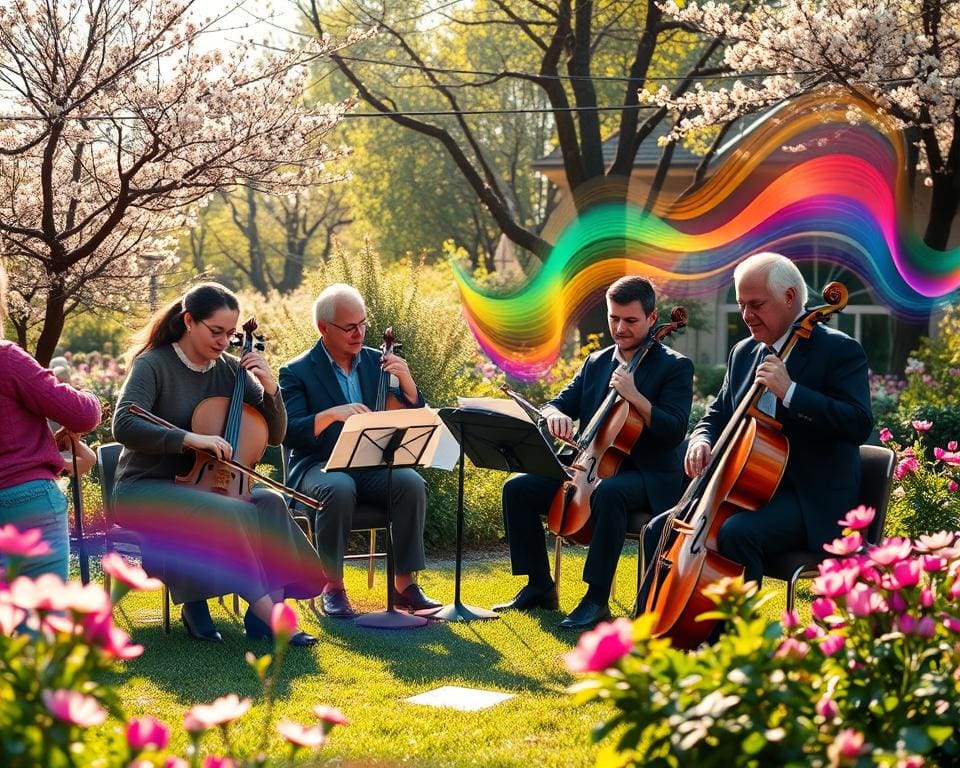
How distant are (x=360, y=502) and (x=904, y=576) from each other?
4.05m

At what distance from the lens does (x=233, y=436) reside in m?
5.39

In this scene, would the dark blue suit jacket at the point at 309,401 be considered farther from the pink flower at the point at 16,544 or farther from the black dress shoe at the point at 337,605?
the pink flower at the point at 16,544

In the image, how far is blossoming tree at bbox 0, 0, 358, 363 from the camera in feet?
25.6

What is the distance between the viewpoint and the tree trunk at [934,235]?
13156 mm

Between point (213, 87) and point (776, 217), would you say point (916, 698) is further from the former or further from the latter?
point (776, 217)

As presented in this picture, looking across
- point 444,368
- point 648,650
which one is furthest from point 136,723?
point 444,368

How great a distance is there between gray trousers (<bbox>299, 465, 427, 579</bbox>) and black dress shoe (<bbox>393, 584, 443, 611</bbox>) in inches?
4.2

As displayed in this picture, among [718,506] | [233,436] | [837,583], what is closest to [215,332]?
[233,436]

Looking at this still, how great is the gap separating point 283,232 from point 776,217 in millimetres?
31848

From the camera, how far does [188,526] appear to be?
522 cm

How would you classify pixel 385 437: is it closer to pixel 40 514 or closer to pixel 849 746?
pixel 40 514

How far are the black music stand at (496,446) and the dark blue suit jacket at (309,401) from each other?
1.80ft

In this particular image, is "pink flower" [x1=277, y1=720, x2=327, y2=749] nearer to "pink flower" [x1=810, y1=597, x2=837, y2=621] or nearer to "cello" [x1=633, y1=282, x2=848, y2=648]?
"pink flower" [x1=810, y1=597, x2=837, y2=621]

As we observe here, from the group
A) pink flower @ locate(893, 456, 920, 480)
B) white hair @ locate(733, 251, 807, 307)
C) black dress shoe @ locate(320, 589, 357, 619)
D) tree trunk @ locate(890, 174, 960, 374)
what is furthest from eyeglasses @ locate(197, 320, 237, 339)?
tree trunk @ locate(890, 174, 960, 374)
